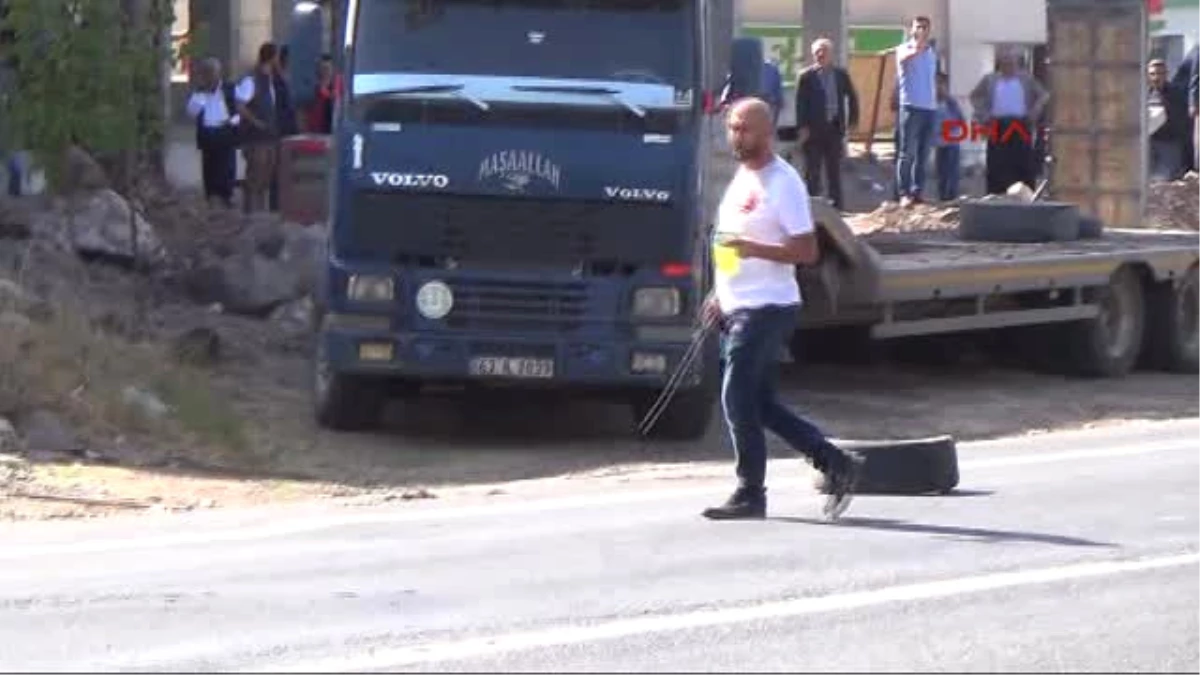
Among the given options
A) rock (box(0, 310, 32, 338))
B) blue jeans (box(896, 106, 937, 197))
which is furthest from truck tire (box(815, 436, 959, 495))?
blue jeans (box(896, 106, 937, 197))

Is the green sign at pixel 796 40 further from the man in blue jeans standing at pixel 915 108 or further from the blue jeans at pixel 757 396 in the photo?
the blue jeans at pixel 757 396

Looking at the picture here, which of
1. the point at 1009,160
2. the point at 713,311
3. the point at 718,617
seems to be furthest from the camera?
the point at 1009,160

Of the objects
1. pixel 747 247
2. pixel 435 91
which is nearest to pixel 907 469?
pixel 747 247

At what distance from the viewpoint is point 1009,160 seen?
27531mm

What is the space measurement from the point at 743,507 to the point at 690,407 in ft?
14.4

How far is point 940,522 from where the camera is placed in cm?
1305

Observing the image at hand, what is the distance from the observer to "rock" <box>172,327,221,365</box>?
18922 mm

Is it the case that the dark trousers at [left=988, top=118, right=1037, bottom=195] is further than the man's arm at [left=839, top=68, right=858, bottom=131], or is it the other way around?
the dark trousers at [left=988, top=118, right=1037, bottom=195]

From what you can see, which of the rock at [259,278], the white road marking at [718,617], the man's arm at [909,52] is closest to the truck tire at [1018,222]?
the man's arm at [909,52]

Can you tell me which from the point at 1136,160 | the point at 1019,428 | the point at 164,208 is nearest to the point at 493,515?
the point at 1019,428

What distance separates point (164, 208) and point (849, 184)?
32.1ft

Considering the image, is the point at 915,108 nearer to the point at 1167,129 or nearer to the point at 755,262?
the point at 1167,129

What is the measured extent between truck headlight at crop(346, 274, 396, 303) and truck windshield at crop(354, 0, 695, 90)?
1.30 meters

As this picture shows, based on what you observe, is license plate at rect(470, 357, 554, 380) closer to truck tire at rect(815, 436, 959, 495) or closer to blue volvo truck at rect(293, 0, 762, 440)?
blue volvo truck at rect(293, 0, 762, 440)
